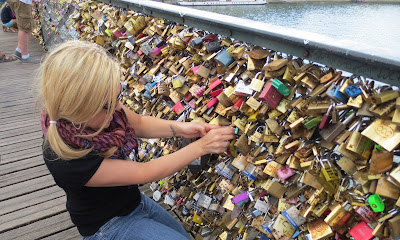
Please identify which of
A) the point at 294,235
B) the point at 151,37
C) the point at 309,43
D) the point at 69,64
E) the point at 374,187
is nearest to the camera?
the point at 374,187

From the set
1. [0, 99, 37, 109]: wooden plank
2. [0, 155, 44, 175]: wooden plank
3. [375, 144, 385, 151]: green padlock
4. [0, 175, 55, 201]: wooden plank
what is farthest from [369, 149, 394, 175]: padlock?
[0, 99, 37, 109]: wooden plank

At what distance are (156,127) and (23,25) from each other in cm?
477

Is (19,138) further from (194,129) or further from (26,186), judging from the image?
(194,129)

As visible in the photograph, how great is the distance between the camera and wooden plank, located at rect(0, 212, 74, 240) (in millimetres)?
2155

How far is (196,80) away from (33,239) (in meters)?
1.35

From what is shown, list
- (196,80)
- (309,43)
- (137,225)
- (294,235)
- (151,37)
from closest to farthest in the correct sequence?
(309,43), (294,235), (137,225), (196,80), (151,37)

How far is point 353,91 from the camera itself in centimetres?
106

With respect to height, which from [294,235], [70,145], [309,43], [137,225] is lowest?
[137,225]

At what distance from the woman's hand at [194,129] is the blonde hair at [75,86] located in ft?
1.65

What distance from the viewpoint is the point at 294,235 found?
1383 millimetres

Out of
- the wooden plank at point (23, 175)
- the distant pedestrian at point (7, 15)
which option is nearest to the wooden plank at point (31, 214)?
the wooden plank at point (23, 175)

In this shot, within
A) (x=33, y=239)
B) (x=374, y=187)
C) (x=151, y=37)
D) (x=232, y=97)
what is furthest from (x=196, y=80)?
(x=33, y=239)

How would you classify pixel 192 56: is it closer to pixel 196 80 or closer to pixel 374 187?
pixel 196 80

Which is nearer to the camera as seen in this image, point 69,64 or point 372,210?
point 372,210
